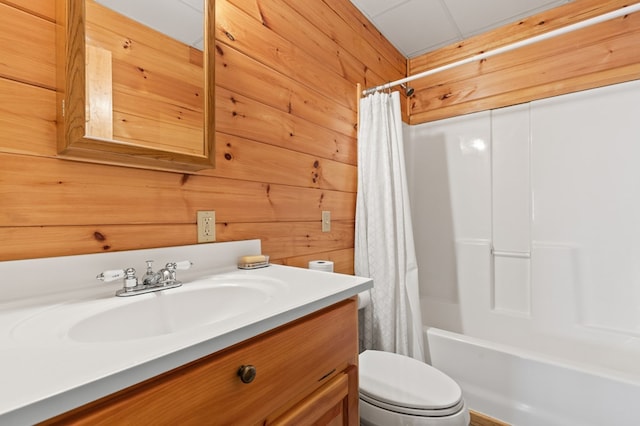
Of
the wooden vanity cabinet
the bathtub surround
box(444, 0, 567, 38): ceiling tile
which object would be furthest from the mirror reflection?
the bathtub surround

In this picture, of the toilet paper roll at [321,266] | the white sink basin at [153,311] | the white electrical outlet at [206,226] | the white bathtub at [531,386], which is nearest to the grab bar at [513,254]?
the white bathtub at [531,386]

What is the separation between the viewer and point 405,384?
119 centimetres

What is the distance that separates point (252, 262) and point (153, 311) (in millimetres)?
388

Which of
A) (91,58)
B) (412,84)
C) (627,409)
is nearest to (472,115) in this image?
(412,84)

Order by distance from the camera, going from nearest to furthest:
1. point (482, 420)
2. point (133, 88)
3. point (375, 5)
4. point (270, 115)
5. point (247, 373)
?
point (247, 373) < point (133, 88) < point (270, 115) < point (482, 420) < point (375, 5)

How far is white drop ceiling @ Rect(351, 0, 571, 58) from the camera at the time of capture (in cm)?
182

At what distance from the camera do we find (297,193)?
145cm

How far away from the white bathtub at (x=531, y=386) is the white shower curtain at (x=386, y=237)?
183 millimetres

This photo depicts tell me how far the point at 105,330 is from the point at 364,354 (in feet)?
3.54

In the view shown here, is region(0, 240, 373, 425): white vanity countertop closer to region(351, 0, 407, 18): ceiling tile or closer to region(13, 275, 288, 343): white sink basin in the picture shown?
region(13, 275, 288, 343): white sink basin

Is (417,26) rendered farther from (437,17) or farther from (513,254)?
(513,254)

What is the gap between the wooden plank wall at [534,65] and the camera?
1714mm

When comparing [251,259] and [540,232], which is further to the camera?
[540,232]

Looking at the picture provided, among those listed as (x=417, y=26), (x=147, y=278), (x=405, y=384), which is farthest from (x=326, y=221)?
(x=417, y=26)
